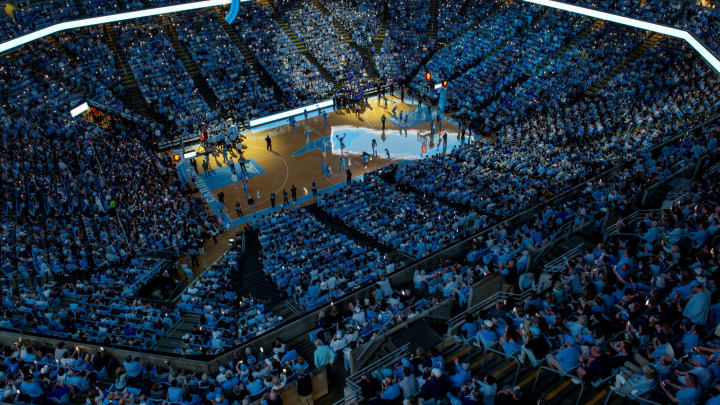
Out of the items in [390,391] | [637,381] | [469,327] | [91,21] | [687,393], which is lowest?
[687,393]

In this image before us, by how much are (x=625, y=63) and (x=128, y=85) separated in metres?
39.2

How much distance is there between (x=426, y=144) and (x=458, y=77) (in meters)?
10.4

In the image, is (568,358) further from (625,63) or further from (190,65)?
(190,65)

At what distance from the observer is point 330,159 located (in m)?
37.9

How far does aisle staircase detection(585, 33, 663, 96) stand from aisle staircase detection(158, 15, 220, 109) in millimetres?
29641

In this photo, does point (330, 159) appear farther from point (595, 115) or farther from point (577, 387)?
point (577, 387)

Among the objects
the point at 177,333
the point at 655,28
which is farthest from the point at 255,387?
the point at 655,28

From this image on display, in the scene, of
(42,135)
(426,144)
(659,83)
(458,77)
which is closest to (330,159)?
(426,144)

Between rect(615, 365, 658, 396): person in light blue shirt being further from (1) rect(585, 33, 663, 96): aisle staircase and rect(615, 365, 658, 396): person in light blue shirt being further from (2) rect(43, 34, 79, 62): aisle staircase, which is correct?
(2) rect(43, 34, 79, 62): aisle staircase

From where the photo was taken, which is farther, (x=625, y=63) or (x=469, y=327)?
(x=625, y=63)

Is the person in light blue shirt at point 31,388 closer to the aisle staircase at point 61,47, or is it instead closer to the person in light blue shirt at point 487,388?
the person in light blue shirt at point 487,388

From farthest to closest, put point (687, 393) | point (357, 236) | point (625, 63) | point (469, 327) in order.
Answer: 1. point (625, 63)
2. point (357, 236)
3. point (469, 327)
4. point (687, 393)

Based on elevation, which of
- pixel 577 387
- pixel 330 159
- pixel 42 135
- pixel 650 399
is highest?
pixel 42 135

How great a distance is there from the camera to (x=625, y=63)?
39.2 meters
